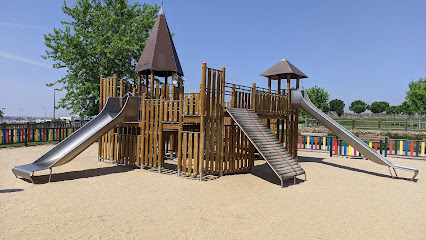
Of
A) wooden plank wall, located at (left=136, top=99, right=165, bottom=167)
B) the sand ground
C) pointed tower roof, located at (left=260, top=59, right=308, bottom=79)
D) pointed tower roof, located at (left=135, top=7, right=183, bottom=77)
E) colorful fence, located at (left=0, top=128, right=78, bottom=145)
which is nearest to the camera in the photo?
the sand ground

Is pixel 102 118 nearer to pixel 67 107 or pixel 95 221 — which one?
pixel 95 221

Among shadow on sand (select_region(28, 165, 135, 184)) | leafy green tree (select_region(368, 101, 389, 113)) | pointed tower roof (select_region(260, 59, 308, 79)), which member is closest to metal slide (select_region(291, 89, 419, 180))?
pointed tower roof (select_region(260, 59, 308, 79))

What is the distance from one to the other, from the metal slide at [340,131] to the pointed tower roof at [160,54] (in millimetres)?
6716

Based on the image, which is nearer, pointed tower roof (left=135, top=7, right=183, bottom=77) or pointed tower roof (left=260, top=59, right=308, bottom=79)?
pointed tower roof (left=135, top=7, right=183, bottom=77)

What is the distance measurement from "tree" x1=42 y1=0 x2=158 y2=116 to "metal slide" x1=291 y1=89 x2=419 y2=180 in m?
15.1

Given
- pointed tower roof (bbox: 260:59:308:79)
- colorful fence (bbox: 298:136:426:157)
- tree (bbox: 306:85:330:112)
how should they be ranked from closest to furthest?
pointed tower roof (bbox: 260:59:308:79), colorful fence (bbox: 298:136:426:157), tree (bbox: 306:85:330:112)

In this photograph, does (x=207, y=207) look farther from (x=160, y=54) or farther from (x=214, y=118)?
(x=160, y=54)

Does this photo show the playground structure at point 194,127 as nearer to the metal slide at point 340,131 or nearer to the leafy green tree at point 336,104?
the metal slide at point 340,131

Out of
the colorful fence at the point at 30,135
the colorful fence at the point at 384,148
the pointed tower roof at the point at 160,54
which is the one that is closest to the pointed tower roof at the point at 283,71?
the pointed tower roof at the point at 160,54

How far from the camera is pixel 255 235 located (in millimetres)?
5312

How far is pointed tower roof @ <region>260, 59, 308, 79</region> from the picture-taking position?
47.3ft

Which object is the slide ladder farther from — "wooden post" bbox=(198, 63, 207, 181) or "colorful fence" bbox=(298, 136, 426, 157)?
"colorful fence" bbox=(298, 136, 426, 157)

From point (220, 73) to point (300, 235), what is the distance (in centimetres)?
696

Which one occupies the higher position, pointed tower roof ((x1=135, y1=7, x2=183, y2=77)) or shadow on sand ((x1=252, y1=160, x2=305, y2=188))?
pointed tower roof ((x1=135, y1=7, x2=183, y2=77))
